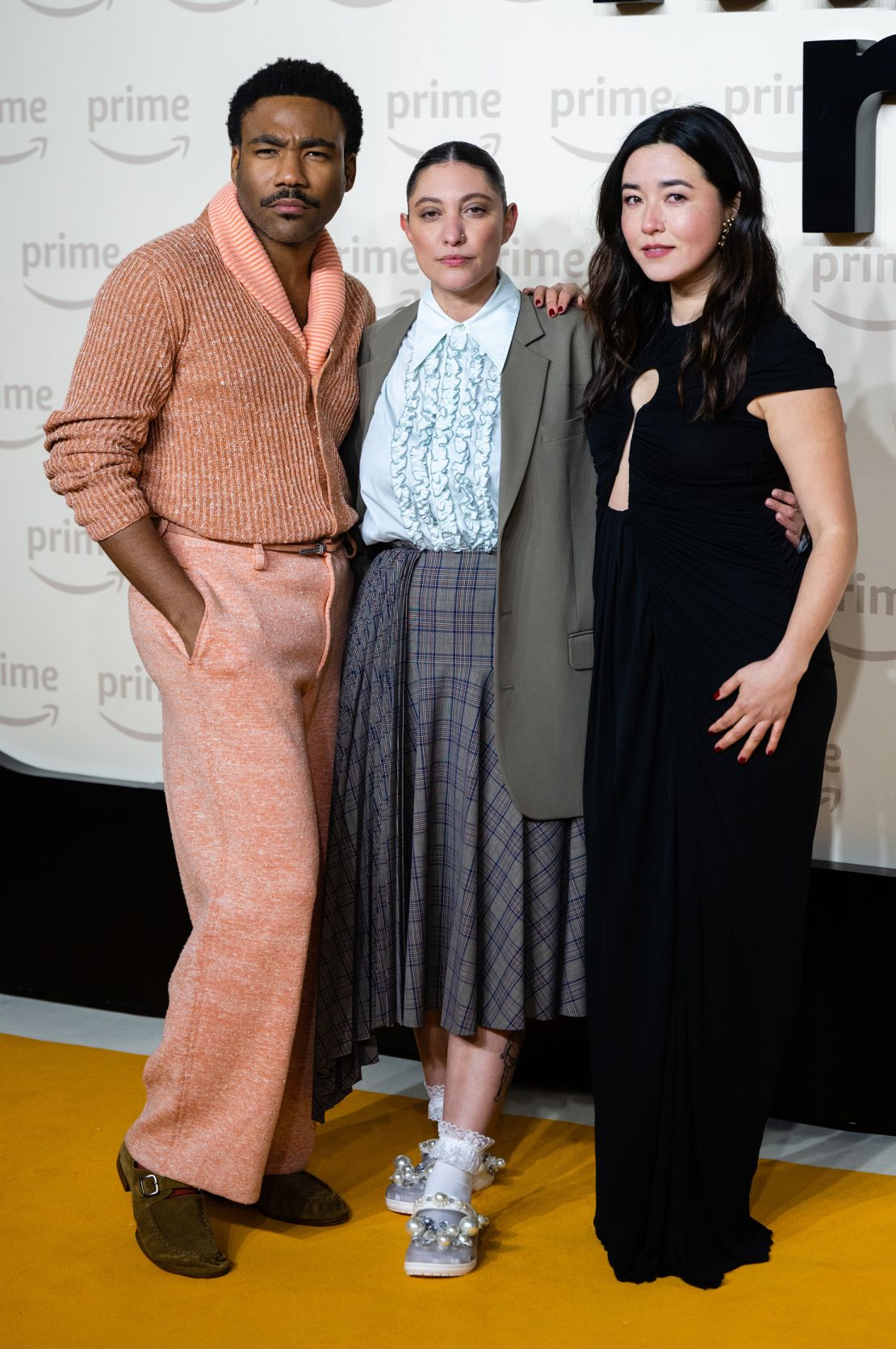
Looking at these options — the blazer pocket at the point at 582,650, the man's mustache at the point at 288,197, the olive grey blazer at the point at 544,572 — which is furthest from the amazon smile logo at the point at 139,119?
the blazer pocket at the point at 582,650

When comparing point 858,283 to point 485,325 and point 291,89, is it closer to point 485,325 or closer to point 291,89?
point 485,325

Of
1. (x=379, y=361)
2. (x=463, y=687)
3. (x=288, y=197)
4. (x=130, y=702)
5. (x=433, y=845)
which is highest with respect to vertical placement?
(x=288, y=197)

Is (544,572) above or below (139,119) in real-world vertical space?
below

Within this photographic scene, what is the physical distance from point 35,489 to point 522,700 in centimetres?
173

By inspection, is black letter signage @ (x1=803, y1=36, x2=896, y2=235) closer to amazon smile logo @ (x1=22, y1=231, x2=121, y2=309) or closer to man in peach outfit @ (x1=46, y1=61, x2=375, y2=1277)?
man in peach outfit @ (x1=46, y1=61, x2=375, y2=1277)

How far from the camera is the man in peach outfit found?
2418 millimetres

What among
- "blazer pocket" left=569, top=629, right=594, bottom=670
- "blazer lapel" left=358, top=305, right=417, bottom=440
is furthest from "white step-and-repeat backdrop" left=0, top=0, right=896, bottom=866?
"blazer pocket" left=569, top=629, right=594, bottom=670

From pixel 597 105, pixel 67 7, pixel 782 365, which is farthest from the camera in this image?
pixel 67 7

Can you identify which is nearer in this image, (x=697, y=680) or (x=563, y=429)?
(x=697, y=680)

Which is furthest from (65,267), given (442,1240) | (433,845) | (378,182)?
(442,1240)

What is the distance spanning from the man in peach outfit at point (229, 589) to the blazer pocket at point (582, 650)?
0.44m

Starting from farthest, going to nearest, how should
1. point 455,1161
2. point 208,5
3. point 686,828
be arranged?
point 208,5 → point 455,1161 → point 686,828

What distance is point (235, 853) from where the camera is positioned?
246 centimetres

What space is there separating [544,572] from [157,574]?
0.63m
